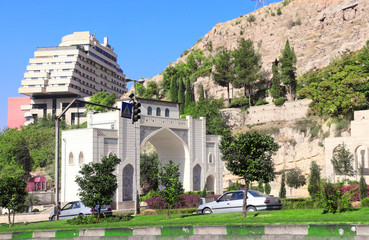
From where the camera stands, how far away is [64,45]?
4875 inches

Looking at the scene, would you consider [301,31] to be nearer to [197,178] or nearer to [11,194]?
[197,178]

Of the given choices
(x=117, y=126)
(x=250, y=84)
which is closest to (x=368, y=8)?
(x=250, y=84)

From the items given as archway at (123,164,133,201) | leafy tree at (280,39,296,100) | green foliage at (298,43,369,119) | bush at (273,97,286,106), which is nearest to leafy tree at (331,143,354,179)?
green foliage at (298,43,369,119)

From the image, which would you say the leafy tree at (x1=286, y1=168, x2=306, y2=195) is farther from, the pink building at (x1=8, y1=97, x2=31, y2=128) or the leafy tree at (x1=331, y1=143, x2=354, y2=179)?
the pink building at (x1=8, y1=97, x2=31, y2=128)

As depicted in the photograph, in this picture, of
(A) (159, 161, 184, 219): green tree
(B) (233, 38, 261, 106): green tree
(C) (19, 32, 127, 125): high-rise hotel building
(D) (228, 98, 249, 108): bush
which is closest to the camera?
(A) (159, 161, 184, 219): green tree

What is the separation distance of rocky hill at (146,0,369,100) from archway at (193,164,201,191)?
111 ft

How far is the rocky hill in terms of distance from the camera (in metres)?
78.6

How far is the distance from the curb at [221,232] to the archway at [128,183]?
23784 millimetres

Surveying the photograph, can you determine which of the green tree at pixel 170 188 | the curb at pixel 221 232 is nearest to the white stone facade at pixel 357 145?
the green tree at pixel 170 188

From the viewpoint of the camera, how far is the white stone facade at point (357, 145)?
4578 centimetres

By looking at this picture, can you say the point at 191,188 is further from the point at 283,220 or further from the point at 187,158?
the point at 283,220

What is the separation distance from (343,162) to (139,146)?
64.7 ft

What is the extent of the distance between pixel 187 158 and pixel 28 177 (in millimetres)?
33617

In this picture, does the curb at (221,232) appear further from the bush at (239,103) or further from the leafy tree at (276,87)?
the bush at (239,103)
